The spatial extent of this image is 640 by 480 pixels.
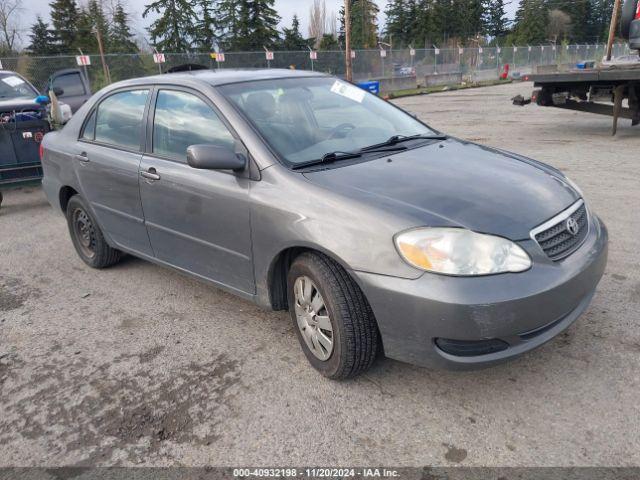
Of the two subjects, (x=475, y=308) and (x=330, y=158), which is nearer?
(x=475, y=308)

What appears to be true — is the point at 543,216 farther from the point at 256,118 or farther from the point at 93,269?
the point at 93,269

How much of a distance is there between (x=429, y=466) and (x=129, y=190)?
2.77 m

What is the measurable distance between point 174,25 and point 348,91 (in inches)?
1769

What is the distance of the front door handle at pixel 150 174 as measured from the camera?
137 inches

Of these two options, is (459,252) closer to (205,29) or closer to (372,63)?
(372,63)

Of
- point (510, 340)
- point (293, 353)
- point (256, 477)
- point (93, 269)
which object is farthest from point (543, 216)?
point (93, 269)

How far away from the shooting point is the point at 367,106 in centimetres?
376

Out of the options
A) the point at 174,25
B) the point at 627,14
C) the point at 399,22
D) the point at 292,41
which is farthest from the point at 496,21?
the point at 627,14

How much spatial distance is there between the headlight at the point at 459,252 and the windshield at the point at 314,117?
0.93m

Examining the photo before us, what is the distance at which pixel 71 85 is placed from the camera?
514 inches

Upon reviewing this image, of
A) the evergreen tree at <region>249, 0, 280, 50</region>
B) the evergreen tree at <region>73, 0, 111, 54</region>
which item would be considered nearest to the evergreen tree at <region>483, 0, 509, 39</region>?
the evergreen tree at <region>249, 0, 280, 50</region>

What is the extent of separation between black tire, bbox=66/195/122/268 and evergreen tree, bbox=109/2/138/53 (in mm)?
40697

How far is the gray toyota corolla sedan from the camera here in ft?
7.57

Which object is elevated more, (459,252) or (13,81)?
(13,81)
